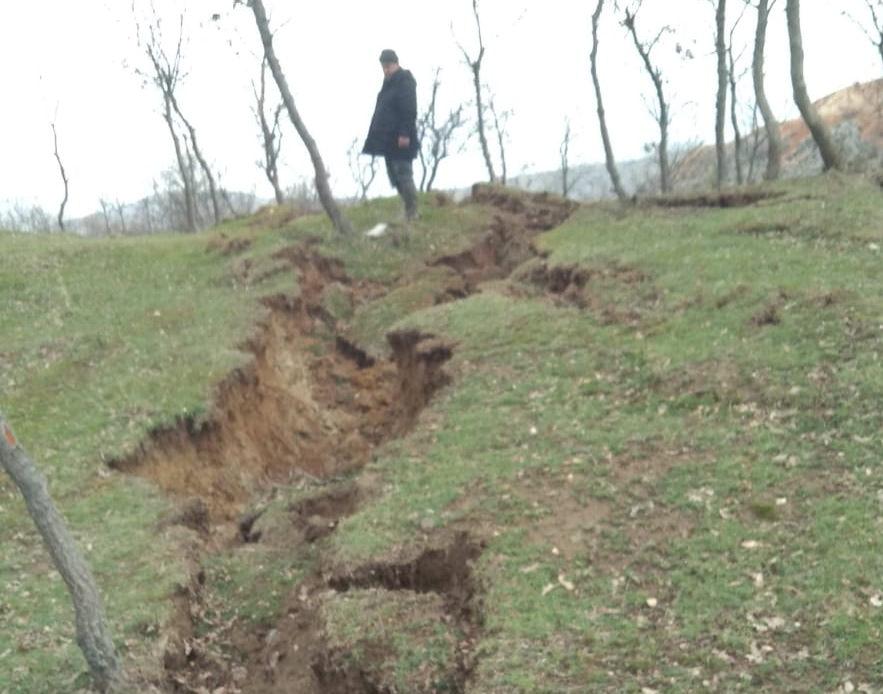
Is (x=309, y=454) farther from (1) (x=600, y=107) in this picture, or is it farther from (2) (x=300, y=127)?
(1) (x=600, y=107)

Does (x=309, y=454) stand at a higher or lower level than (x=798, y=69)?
lower

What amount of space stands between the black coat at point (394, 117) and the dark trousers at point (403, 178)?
353 millimetres

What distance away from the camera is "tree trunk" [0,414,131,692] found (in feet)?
23.2

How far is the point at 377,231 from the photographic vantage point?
24.0 m

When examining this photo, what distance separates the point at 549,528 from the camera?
928cm

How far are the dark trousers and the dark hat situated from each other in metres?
2.25

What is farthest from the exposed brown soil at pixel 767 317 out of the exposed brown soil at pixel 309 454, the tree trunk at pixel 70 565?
the tree trunk at pixel 70 565

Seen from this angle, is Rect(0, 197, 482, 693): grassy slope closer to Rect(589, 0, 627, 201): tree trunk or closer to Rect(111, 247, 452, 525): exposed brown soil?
Rect(111, 247, 452, 525): exposed brown soil

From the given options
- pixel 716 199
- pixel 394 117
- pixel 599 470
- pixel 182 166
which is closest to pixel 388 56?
pixel 394 117

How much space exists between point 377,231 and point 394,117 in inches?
151

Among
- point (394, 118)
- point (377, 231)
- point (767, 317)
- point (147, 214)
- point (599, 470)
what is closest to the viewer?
point (599, 470)

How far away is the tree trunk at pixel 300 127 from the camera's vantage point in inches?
876

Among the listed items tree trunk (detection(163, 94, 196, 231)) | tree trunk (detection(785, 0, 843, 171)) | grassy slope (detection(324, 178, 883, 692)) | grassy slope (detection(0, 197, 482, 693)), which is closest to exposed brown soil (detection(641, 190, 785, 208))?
tree trunk (detection(785, 0, 843, 171))

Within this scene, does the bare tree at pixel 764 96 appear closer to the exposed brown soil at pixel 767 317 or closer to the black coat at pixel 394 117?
the black coat at pixel 394 117
